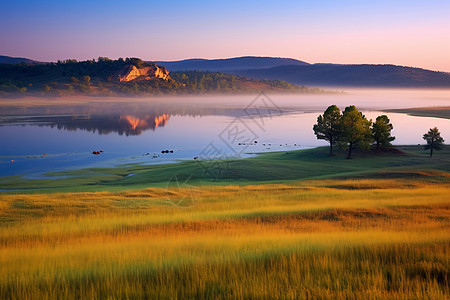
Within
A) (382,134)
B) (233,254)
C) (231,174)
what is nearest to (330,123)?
(382,134)

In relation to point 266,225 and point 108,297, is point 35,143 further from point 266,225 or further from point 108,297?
point 108,297

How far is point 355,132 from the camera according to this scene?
173 ft

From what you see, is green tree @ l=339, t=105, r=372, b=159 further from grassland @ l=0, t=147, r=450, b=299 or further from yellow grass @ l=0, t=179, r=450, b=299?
yellow grass @ l=0, t=179, r=450, b=299

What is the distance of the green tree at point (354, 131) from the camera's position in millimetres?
52688

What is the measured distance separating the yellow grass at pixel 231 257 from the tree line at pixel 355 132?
40.3 m

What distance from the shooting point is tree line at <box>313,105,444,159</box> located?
5309 cm

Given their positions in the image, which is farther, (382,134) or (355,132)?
(382,134)

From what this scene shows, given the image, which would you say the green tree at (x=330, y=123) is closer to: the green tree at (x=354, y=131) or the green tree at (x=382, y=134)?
the green tree at (x=354, y=131)

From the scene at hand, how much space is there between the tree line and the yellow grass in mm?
40280

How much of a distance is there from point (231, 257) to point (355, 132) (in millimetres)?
48333

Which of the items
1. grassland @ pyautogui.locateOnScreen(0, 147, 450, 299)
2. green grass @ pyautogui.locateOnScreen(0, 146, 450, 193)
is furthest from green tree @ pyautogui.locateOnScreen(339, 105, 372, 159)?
grassland @ pyautogui.locateOnScreen(0, 147, 450, 299)

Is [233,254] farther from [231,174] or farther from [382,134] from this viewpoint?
[382,134]

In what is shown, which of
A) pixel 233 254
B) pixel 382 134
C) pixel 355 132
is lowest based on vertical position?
pixel 233 254

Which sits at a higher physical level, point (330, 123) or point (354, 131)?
point (330, 123)
